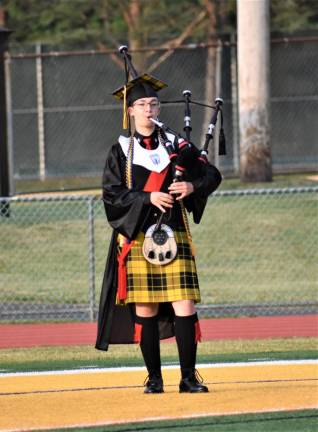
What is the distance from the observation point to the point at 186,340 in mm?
8430

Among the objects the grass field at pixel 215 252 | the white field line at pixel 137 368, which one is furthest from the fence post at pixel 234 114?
the white field line at pixel 137 368

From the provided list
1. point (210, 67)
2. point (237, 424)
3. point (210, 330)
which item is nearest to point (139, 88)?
point (237, 424)

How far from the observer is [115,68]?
27250mm

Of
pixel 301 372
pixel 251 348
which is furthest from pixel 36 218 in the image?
pixel 301 372

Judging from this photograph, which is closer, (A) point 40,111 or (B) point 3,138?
Result: (B) point 3,138

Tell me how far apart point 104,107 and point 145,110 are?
1807 centimetres

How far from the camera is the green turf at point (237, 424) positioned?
7363mm

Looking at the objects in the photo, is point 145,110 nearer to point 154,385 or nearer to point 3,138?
point 154,385

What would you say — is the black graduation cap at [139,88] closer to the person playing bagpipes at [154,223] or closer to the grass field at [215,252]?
the person playing bagpipes at [154,223]

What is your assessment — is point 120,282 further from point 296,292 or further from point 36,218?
point 36,218

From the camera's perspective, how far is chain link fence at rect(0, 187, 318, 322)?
1432cm

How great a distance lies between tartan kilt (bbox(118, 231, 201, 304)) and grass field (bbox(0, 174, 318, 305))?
20.5 ft

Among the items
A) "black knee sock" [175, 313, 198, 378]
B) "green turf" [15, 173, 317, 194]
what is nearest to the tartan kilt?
"black knee sock" [175, 313, 198, 378]

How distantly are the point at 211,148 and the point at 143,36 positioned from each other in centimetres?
647
